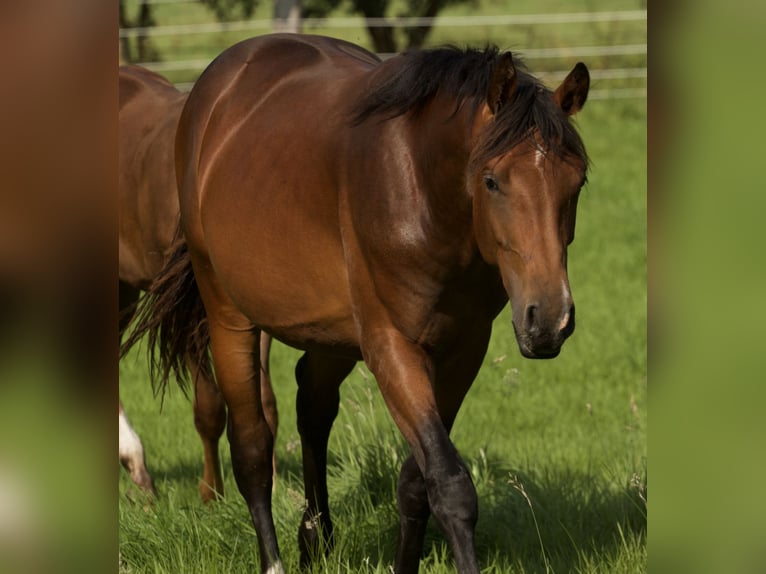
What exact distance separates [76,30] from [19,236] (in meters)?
0.19

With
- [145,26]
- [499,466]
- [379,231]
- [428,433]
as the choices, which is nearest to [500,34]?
[145,26]

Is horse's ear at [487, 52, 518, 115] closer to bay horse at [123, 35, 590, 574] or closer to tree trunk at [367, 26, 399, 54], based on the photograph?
bay horse at [123, 35, 590, 574]

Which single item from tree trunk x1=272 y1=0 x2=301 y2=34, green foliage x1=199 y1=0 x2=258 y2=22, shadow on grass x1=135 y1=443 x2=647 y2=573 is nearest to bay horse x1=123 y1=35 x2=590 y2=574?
shadow on grass x1=135 y1=443 x2=647 y2=573

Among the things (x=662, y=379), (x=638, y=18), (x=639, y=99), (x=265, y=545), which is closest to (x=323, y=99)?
(x=265, y=545)

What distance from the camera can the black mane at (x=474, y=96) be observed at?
3.40 meters

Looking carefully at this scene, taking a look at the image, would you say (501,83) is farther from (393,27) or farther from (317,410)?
(393,27)

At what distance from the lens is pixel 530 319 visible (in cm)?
323

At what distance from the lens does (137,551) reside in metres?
4.68

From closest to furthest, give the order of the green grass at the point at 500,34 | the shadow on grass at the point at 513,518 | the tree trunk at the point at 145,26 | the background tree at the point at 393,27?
the shadow on grass at the point at 513,518, the background tree at the point at 393,27, the green grass at the point at 500,34, the tree trunk at the point at 145,26

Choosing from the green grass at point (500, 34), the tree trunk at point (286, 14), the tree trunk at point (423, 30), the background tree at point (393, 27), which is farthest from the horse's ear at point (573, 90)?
the green grass at point (500, 34)

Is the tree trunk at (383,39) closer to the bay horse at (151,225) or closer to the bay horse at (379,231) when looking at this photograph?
the bay horse at (151,225)

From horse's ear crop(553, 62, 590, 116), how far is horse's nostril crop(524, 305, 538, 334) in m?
0.70

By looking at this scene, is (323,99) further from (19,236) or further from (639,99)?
(639,99)

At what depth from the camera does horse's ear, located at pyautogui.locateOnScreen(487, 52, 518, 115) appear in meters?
3.46
